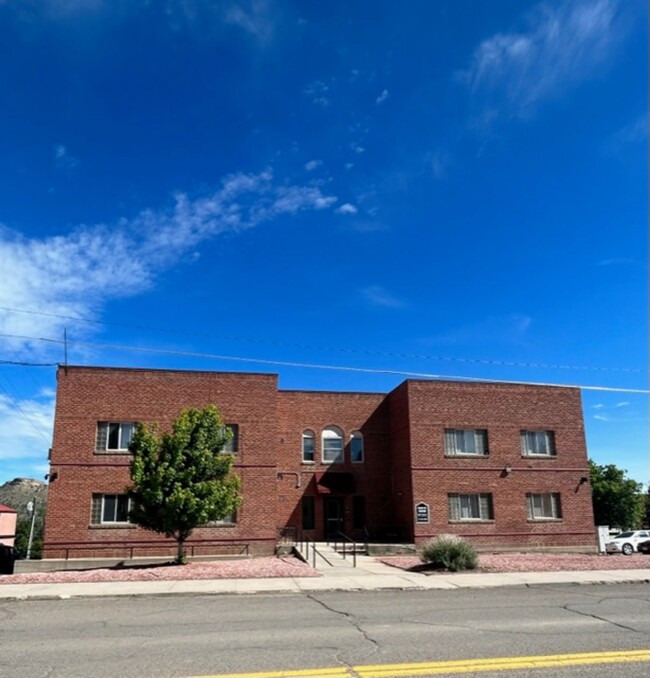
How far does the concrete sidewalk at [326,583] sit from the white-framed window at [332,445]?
11467 mm

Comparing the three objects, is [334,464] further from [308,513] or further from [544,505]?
[544,505]

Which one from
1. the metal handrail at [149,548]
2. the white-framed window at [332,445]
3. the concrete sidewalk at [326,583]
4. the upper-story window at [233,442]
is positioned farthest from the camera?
the white-framed window at [332,445]

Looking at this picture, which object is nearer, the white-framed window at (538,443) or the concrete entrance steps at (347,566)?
the concrete entrance steps at (347,566)

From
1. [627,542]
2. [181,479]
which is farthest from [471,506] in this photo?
[181,479]

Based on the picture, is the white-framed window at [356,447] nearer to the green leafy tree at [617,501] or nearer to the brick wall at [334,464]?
the brick wall at [334,464]

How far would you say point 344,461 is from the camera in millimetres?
28828

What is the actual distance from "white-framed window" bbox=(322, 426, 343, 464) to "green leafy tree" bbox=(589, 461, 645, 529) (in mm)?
30066

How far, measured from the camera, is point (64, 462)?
24047mm

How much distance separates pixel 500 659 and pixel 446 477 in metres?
20.2

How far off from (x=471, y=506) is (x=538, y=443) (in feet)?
14.2

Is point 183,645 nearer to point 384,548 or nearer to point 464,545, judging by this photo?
point 464,545

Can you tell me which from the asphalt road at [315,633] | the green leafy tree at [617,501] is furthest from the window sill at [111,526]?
the green leafy tree at [617,501]

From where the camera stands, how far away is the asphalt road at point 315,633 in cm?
672

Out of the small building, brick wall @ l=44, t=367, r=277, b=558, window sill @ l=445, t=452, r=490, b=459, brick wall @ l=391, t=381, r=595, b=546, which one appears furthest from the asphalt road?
the small building
